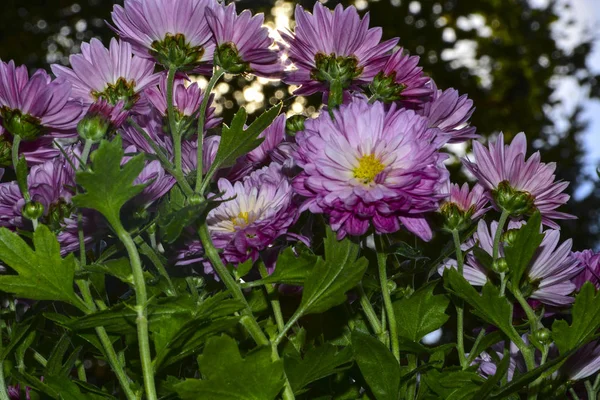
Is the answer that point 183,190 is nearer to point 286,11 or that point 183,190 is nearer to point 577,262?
point 577,262

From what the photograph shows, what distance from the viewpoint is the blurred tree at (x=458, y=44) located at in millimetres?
3848

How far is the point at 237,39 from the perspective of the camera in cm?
49

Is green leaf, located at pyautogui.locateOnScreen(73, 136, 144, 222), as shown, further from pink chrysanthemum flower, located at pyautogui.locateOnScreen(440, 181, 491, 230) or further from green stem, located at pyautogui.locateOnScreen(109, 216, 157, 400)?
pink chrysanthemum flower, located at pyautogui.locateOnScreen(440, 181, 491, 230)

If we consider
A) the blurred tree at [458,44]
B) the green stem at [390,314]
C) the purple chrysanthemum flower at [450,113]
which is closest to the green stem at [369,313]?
the green stem at [390,314]

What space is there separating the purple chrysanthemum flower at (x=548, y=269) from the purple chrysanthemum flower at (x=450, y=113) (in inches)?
2.5

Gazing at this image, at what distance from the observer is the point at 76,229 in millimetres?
472

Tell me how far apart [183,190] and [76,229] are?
0.26 ft

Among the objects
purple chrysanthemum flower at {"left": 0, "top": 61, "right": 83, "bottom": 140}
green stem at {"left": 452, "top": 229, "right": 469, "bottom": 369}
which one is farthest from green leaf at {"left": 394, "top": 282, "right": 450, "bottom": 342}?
purple chrysanthemum flower at {"left": 0, "top": 61, "right": 83, "bottom": 140}

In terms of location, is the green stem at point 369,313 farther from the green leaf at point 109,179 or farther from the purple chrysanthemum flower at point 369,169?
the green leaf at point 109,179

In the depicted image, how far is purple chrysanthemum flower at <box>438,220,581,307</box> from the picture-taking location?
0.51 meters

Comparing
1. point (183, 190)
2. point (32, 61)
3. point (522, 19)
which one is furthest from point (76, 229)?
point (522, 19)

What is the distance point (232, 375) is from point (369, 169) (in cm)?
A: 14

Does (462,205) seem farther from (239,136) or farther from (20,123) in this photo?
(20,123)

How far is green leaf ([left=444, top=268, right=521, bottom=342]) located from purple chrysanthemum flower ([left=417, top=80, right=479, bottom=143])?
0.11 metres
